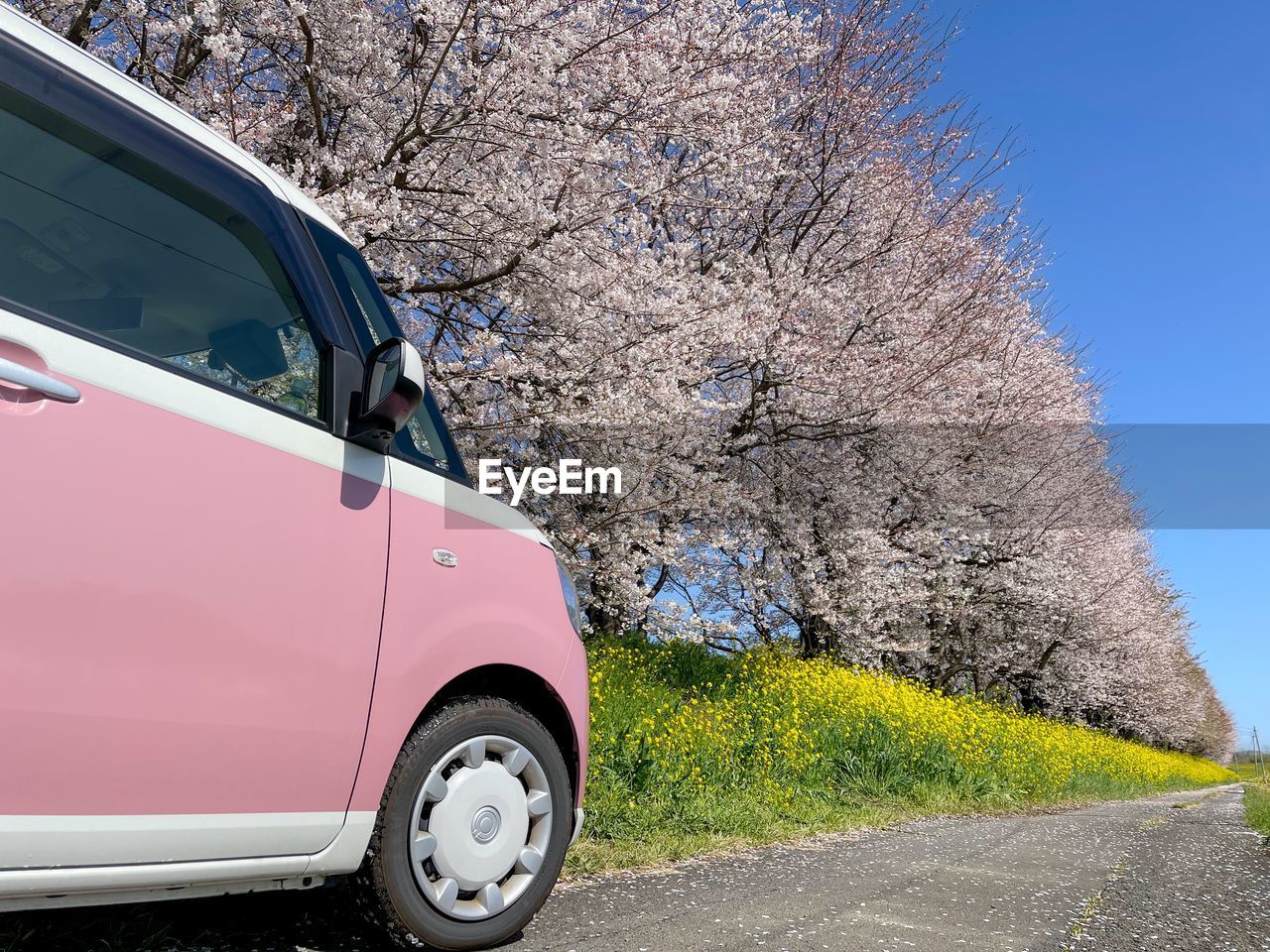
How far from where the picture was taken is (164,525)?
188 centimetres

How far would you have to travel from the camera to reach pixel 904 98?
12.1 meters

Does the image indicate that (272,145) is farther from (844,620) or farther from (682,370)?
(844,620)

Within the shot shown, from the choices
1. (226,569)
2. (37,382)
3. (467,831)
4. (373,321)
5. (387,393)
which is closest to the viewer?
(37,382)

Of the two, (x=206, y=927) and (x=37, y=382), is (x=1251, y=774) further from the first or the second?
(x=37, y=382)

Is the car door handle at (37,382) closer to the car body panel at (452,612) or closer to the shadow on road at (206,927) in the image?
the car body panel at (452,612)

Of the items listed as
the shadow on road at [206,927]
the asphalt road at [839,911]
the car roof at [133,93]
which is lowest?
the asphalt road at [839,911]

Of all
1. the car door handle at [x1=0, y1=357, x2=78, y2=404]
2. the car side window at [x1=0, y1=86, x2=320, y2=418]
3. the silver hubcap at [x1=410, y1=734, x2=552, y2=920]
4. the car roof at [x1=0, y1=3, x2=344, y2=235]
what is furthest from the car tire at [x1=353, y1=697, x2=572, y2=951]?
the car roof at [x1=0, y1=3, x2=344, y2=235]

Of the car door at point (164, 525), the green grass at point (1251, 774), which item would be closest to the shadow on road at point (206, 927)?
the car door at point (164, 525)

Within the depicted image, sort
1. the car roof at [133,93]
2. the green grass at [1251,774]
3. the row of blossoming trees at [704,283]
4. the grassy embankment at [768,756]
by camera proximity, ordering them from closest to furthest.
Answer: the car roof at [133,93], the grassy embankment at [768,756], the row of blossoming trees at [704,283], the green grass at [1251,774]

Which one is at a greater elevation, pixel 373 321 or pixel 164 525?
pixel 373 321

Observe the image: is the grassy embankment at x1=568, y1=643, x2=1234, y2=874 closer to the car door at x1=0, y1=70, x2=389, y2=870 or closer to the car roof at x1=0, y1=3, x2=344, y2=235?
the car door at x1=0, y1=70, x2=389, y2=870

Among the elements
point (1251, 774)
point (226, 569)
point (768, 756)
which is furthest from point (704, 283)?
point (1251, 774)

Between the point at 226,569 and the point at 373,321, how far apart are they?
1.14 meters

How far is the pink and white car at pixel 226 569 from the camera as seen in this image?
170 cm
